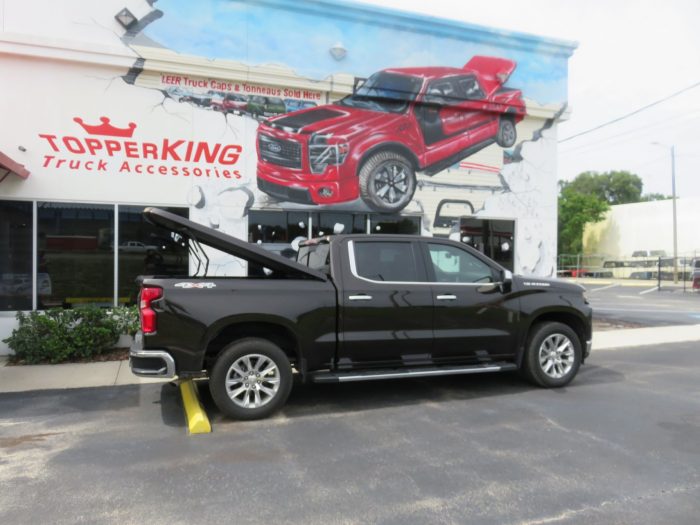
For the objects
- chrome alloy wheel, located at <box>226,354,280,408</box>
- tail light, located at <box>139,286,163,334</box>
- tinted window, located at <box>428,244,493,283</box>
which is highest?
tinted window, located at <box>428,244,493,283</box>

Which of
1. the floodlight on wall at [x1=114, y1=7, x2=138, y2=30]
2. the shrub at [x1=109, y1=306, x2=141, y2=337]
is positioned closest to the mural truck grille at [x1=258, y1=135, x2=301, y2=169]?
→ the floodlight on wall at [x1=114, y1=7, x2=138, y2=30]

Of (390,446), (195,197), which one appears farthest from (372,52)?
(390,446)

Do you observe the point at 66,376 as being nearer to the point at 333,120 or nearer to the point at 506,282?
the point at 506,282

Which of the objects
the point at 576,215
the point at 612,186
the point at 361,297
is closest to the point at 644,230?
the point at 576,215

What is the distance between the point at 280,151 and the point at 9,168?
4.52m

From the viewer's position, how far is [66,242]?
8.95 metres

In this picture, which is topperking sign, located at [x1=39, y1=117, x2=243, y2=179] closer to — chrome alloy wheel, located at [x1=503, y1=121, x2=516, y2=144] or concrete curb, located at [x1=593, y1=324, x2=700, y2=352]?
chrome alloy wheel, located at [x1=503, y1=121, x2=516, y2=144]

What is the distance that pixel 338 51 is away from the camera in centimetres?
1044

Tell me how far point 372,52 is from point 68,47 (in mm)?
5611

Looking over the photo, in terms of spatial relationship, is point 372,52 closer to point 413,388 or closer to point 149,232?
point 149,232

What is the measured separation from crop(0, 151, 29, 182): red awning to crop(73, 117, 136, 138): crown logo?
119cm

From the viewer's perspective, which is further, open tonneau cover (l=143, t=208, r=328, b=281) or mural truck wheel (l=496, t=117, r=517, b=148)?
mural truck wheel (l=496, t=117, r=517, b=148)

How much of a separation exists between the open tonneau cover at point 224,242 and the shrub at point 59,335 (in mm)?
3587

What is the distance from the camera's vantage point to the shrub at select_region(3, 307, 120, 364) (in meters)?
7.84
